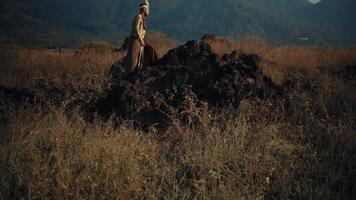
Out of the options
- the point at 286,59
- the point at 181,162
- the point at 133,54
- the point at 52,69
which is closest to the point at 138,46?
the point at 133,54

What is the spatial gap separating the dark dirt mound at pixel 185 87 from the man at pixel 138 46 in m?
0.85

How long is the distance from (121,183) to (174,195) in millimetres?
545

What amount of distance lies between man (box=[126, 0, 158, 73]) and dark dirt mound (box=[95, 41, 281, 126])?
0.85m

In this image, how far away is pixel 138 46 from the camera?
9938 mm

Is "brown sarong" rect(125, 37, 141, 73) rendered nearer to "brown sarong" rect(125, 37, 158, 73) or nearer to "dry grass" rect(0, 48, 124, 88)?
"brown sarong" rect(125, 37, 158, 73)

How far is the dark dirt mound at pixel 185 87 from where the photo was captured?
7570 mm

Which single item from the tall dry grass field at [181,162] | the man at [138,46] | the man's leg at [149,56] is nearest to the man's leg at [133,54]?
the man at [138,46]

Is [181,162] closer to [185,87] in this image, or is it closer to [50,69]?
[185,87]

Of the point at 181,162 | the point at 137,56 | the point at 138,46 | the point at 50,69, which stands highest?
the point at 138,46

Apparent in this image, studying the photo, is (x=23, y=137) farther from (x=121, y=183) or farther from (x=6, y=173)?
(x=121, y=183)

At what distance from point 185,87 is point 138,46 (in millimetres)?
2420

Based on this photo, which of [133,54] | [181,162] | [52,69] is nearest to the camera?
[181,162]

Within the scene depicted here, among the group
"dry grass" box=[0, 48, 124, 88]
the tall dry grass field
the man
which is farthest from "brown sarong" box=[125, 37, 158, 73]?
the tall dry grass field

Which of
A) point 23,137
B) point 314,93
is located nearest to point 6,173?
point 23,137
